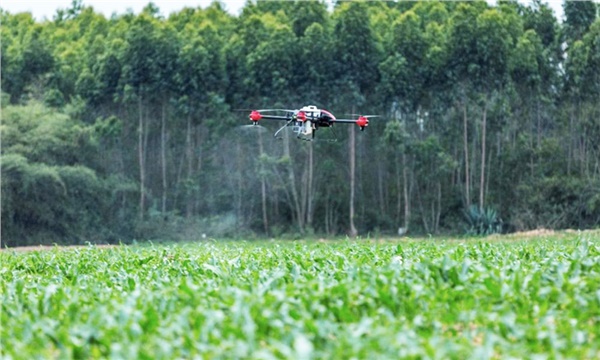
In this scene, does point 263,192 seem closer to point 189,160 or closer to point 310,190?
point 310,190

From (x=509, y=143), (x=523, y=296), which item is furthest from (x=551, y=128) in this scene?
(x=523, y=296)

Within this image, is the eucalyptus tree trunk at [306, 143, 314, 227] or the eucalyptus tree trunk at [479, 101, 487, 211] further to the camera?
the eucalyptus tree trunk at [306, 143, 314, 227]

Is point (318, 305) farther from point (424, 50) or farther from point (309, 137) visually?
point (424, 50)

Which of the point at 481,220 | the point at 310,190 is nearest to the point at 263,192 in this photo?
the point at 310,190

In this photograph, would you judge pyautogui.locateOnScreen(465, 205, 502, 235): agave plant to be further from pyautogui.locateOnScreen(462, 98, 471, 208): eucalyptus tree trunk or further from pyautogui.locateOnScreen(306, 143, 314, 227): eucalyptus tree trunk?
pyautogui.locateOnScreen(306, 143, 314, 227): eucalyptus tree trunk

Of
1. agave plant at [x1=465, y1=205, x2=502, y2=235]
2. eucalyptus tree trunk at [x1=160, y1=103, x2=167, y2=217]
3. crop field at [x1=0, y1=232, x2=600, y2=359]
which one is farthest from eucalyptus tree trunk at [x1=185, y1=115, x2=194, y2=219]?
crop field at [x1=0, y1=232, x2=600, y2=359]

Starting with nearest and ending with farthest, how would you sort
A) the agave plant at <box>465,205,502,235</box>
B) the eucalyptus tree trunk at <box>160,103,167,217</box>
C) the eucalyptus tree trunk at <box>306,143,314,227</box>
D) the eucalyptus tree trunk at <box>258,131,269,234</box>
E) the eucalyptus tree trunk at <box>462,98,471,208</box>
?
the agave plant at <box>465,205,502,235</box> → the eucalyptus tree trunk at <box>462,98,471,208</box> → the eucalyptus tree trunk at <box>306,143,314,227</box> → the eucalyptus tree trunk at <box>258,131,269,234</box> → the eucalyptus tree trunk at <box>160,103,167,217</box>

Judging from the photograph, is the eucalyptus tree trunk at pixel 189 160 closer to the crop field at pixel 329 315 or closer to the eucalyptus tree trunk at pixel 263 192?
the eucalyptus tree trunk at pixel 263 192
